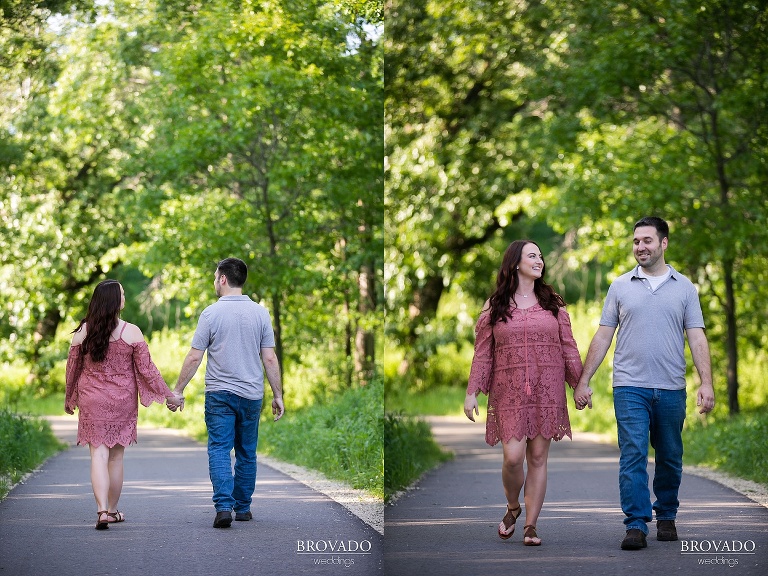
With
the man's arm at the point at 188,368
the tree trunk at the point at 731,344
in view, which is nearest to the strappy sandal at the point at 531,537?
the man's arm at the point at 188,368

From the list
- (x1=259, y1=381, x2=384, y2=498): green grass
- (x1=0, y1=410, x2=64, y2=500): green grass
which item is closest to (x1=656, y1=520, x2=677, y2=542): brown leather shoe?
(x1=259, y1=381, x2=384, y2=498): green grass

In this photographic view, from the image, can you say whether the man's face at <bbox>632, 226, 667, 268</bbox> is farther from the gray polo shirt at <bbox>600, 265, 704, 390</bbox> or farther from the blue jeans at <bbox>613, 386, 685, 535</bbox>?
the blue jeans at <bbox>613, 386, 685, 535</bbox>

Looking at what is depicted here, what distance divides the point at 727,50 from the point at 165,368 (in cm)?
906

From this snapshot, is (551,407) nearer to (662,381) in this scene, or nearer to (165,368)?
(662,381)

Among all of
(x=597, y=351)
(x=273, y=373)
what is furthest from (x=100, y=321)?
(x=597, y=351)

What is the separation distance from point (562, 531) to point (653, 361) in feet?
4.38

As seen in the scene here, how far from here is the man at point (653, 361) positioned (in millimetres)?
6996

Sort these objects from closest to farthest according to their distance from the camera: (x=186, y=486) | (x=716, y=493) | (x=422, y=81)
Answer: (x=186, y=486) < (x=716, y=493) < (x=422, y=81)

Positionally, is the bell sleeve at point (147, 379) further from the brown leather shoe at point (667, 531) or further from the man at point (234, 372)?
the brown leather shoe at point (667, 531)

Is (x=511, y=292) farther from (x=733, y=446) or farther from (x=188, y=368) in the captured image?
(x=733, y=446)

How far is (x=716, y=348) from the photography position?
56.7 ft

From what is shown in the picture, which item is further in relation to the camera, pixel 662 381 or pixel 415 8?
pixel 415 8

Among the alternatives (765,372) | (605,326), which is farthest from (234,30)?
(765,372)

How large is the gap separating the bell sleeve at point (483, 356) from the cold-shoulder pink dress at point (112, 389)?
6.84 feet
